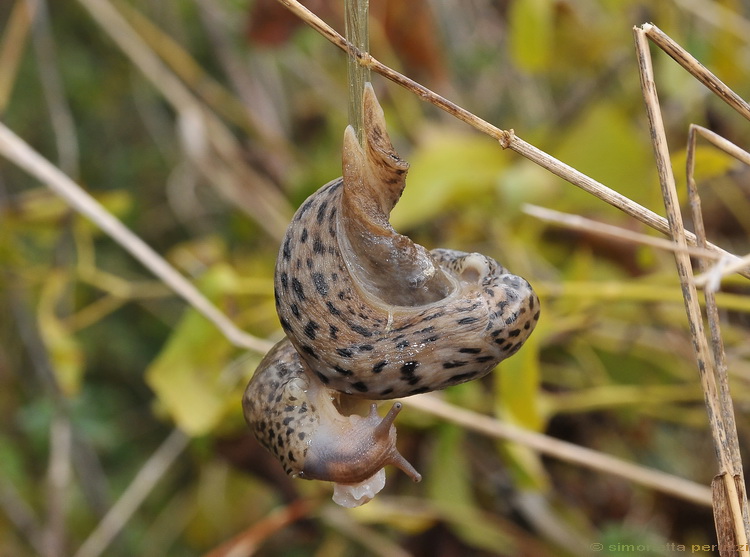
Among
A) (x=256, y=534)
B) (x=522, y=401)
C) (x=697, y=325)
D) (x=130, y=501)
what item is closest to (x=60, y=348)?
(x=130, y=501)

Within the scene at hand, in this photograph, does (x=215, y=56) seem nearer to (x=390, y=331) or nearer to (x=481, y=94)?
(x=481, y=94)

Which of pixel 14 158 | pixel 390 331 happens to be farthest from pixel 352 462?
pixel 14 158

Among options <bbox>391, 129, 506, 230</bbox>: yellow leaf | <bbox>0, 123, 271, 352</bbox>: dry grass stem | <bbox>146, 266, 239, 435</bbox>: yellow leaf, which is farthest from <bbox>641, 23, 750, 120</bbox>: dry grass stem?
<bbox>391, 129, 506, 230</bbox>: yellow leaf

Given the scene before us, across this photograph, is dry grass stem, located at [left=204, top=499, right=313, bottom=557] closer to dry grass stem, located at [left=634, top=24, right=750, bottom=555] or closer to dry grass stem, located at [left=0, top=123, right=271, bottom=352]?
dry grass stem, located at [left=0, top=123, right=271, bottom=352]

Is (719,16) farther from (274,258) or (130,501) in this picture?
(130,501)

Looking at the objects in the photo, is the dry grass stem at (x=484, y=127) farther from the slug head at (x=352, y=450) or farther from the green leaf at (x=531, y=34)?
the green leaf at (x=531, y=34)

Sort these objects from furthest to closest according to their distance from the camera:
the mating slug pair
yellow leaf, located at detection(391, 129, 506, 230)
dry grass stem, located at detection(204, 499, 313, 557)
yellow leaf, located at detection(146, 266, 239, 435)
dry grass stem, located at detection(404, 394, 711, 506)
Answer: yellow leaf, located at detection(391, 129, 506, 230) → dry grass stem, located at detection(204, 499, 313, 557) → yellow leaf, located at detection(146, 266, 239, 435) → dry grass stem, located at detection(404, 394, 711, 506) → the mating slug pair
